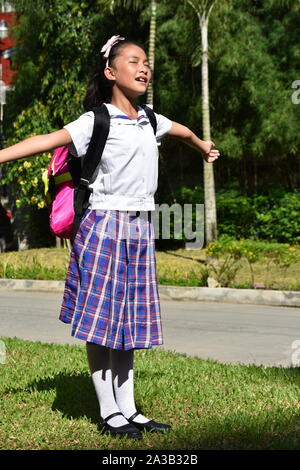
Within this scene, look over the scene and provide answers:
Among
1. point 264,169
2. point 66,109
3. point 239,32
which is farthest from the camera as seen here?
point 264,169

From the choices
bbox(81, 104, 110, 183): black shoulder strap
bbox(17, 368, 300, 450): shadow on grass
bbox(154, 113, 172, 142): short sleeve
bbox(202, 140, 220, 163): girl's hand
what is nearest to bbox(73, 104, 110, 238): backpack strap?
bbox(81, 104, 110, 183): black shoulder strap

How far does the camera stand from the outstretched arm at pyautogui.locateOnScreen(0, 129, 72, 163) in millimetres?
3551

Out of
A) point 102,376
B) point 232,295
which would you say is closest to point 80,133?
point 102,376

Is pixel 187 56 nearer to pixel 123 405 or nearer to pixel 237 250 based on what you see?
pixel 237 250

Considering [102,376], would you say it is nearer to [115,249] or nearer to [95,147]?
[115,249]

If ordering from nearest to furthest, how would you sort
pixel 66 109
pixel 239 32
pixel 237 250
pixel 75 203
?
pixel 75 203 → pixel 237 250 → pixel 239 32 → pixel 66 109

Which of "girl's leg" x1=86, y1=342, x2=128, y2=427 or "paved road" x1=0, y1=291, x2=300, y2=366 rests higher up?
"girl's leg" x1=86, y1=342, x2=128, y2=427

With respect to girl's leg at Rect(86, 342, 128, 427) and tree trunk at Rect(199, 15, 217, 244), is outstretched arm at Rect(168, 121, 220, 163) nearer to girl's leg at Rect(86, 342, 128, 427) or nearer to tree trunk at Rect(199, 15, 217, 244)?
girl's leg at Rect(86, 342, 128, 427)

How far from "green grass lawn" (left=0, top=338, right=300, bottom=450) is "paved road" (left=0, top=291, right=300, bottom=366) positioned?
947 millimetres

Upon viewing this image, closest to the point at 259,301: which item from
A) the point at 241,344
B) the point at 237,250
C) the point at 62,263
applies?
the point at 237,250

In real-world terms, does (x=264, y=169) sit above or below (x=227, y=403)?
above

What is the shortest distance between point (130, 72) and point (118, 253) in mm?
942
